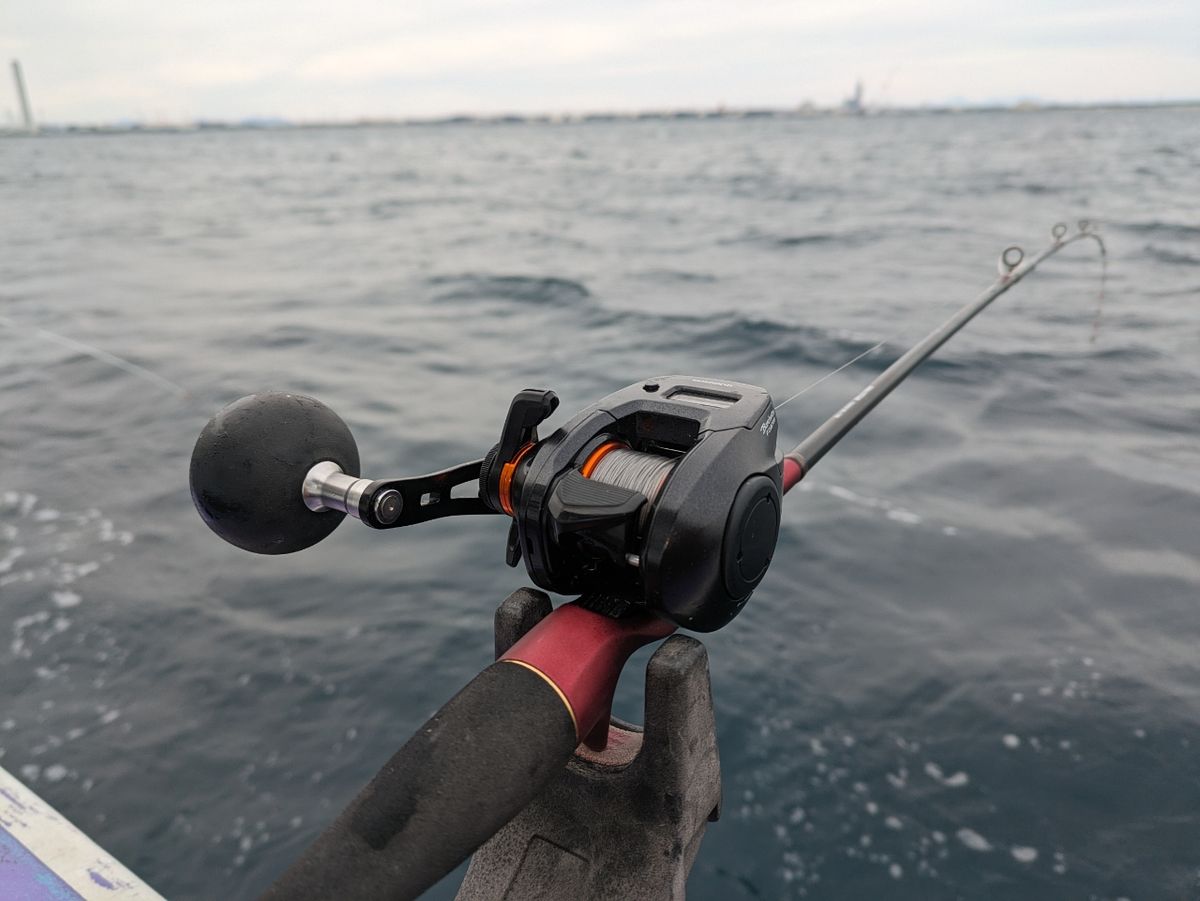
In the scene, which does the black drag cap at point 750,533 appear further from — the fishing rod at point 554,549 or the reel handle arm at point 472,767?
the reel handle arm at point 472,767

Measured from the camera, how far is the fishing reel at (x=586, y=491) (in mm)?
1190

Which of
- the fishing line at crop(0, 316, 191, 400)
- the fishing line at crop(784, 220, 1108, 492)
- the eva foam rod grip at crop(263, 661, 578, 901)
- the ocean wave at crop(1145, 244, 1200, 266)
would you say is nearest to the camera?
the eva foam rod grip at crop(263, 661, 578, 901)

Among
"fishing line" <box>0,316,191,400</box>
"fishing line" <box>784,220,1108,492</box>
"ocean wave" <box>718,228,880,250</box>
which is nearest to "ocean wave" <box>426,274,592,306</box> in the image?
"fishing line" <box>0,316,191,400</box>

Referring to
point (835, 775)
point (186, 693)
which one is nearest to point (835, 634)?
point (835, 775)

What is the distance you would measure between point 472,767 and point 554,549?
0.32 metres

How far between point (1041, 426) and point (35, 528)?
584 centimetres

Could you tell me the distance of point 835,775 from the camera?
2885mm

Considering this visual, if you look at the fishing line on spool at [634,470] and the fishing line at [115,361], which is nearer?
the fishing line on spool at [634,470]

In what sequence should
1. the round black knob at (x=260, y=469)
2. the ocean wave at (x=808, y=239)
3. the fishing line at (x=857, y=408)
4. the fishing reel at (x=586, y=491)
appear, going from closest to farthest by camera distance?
the fishing reel at (x=586, y=491) < the round black knob at (x=260, y=469) < the fishing line at (x=857, y=408) < the ocean wave at (x=808, y=239)

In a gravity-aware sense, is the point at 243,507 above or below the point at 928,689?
above

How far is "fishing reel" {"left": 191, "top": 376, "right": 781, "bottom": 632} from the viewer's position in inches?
46.9

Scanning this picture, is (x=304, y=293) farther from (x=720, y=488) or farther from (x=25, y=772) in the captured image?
(x=720, y=488)

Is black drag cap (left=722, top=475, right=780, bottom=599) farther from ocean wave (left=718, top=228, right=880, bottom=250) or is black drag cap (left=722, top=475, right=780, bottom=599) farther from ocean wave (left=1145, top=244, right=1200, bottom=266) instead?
ocean wave (left=718, top=228, right=880, bottom=250)

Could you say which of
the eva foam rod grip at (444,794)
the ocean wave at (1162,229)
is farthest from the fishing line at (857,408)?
the ocean wave at (1162,229)
